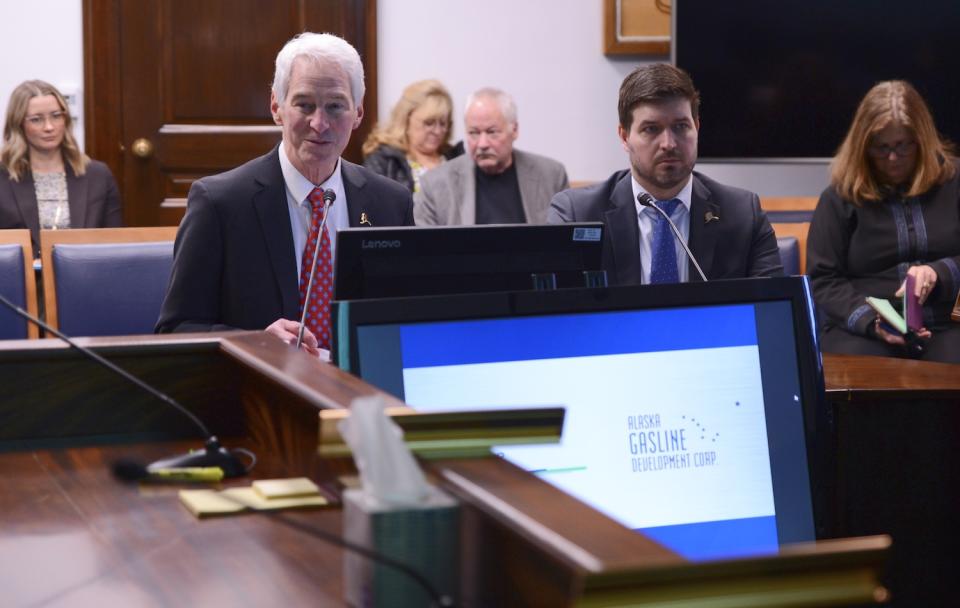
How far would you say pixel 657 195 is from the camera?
10.2 ft

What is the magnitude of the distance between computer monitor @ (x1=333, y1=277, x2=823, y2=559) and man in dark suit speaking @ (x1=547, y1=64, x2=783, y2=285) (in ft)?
4.30

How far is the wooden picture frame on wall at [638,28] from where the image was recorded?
615 centimetres

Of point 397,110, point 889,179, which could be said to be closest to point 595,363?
point 889,179

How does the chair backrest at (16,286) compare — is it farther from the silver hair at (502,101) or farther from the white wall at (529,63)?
the white wall at (529,63)

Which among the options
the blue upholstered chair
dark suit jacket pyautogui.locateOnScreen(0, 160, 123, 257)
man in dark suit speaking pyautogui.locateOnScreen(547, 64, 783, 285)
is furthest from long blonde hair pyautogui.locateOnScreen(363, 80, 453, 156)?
man in dark suit speaking pyautogui.locateOnScreen(547, 64, 783, 285)

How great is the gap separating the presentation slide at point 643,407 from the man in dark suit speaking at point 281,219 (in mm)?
1085

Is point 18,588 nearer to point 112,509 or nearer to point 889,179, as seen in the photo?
point 112,509

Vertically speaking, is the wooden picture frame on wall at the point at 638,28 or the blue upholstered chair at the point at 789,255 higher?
the wooden picture frame on wall at the point at 638,28

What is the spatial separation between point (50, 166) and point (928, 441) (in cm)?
389

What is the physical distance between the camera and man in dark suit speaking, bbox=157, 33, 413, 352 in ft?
8.75

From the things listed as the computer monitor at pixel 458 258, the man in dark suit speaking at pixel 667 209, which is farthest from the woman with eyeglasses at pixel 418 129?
the computer monitor at pixel 458 258

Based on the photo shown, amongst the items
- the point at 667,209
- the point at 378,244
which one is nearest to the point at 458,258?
the point at 378,244

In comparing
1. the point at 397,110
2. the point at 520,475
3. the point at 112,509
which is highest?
the point at 397,110

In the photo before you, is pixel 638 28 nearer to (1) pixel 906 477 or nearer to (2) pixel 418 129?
(2) pixel 418 129
